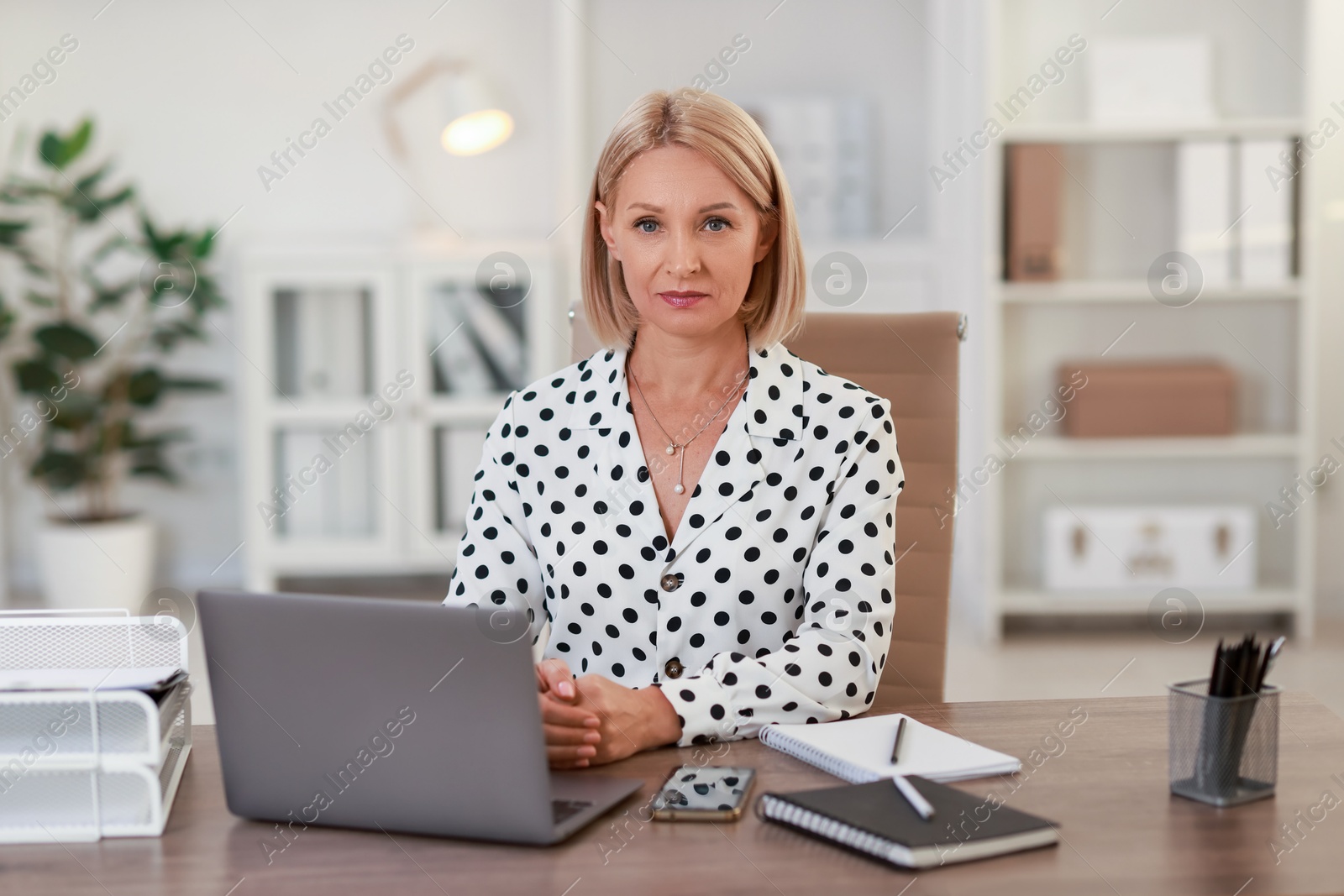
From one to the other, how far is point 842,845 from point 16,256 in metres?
3.88

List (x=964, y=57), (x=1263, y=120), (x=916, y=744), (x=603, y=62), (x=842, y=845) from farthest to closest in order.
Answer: (x=603, y=62), (x=964, y=57), (x=1263, y=120), (x=916, y=744), (x=842, y=845)

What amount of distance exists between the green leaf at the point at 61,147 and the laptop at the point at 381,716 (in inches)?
132

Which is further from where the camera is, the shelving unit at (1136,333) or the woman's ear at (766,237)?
the shelving unit at (1136,333)

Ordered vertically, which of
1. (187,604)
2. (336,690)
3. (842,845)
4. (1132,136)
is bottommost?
(187,604)

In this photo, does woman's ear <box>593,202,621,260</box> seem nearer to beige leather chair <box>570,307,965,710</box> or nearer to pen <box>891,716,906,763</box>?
beige leather chair <box>570,307,965,710</box>

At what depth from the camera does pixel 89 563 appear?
378 cm

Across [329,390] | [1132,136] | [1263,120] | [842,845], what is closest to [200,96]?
[329,390]

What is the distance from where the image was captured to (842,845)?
2.79ft

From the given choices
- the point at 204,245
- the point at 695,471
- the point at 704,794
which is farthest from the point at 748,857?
the point at 204,245

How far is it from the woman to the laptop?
441 mm

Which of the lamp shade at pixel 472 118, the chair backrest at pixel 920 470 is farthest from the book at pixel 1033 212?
the chair backrest at pixel 920 470

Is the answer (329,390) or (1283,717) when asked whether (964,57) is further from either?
(1283,717)

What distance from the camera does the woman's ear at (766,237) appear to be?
143 cm

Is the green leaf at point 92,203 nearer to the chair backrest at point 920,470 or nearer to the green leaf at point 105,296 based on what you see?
the green leaf at point 105,296
